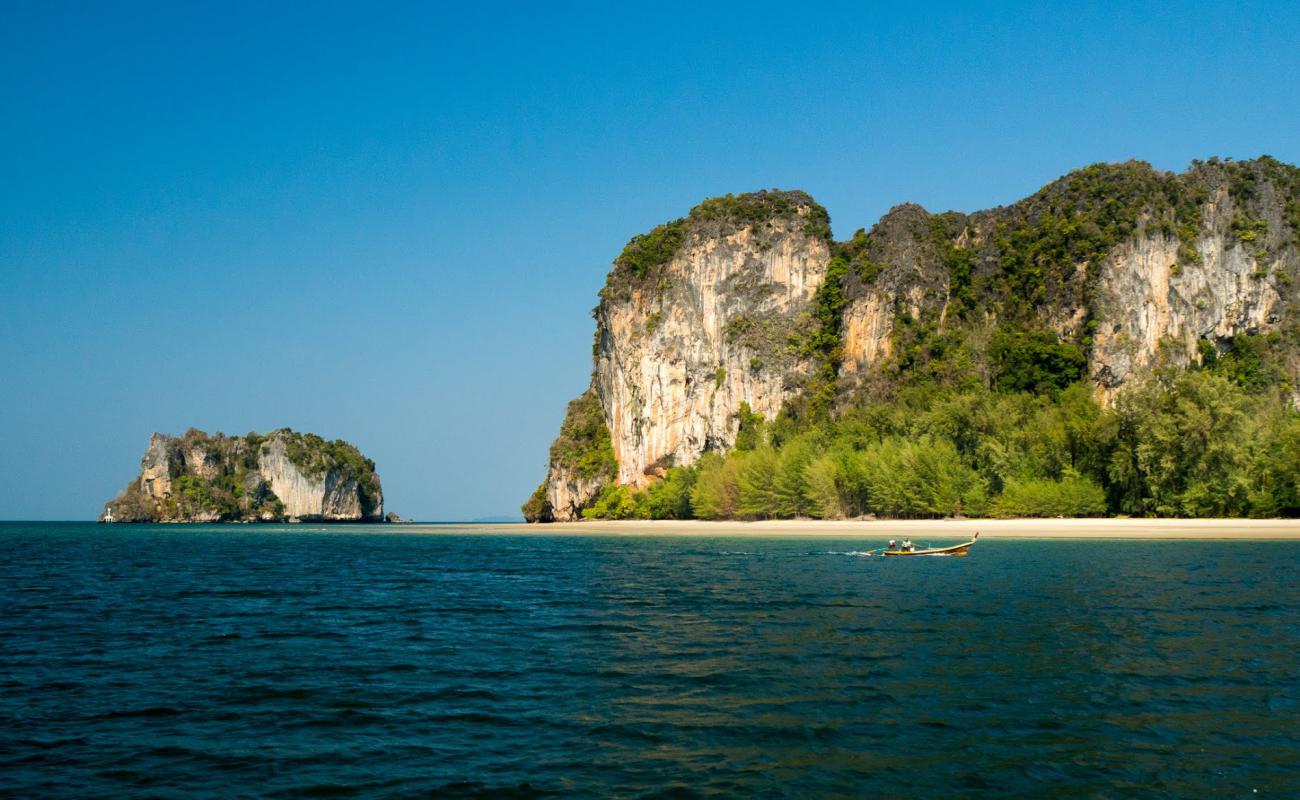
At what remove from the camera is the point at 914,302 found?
437 ft

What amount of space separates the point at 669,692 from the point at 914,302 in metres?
124

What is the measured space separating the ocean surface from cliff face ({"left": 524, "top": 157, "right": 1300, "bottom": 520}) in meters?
93.0

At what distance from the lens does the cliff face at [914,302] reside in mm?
118125

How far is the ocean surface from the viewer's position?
11969 mm

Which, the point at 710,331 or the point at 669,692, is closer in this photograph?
the point at 669,692

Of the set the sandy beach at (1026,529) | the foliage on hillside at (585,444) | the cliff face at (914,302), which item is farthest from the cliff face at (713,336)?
the sandy beach at (1026,529)

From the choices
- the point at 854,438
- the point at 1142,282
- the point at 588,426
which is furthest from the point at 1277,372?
the point at 588,426

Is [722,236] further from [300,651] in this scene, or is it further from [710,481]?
[300,651]

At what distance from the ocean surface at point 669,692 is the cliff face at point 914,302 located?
93.0 meters

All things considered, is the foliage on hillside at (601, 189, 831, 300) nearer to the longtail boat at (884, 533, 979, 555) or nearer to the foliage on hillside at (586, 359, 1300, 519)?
the foliage on hillside at (586, 359, 1300, 519)

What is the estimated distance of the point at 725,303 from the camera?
14612cm

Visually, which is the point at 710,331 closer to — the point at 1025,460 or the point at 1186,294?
the point at 1025,460

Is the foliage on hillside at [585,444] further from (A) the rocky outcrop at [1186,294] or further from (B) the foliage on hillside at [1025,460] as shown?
(A) the rocky outcrop at [1186,294]

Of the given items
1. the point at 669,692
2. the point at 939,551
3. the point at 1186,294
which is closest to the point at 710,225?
the point at 1186,294
